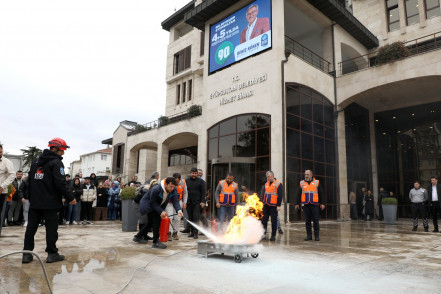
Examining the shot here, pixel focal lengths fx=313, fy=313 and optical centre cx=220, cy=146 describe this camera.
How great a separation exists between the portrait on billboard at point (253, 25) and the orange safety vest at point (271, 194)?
11249mm

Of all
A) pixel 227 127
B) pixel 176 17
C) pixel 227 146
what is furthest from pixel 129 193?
pixel 176 17

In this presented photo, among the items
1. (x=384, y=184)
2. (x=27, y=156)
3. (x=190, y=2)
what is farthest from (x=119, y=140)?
(x=27, y=156)

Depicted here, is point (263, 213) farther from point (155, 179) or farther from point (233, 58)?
point (233, 58)

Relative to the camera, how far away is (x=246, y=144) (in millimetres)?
17281

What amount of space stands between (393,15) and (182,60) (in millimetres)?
17524

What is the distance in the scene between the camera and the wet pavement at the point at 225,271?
3732 mm

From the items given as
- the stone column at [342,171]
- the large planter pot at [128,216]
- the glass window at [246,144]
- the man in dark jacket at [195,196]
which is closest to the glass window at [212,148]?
the glass window at [246,144]

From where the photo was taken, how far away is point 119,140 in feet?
108

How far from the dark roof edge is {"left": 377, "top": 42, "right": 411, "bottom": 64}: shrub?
1721 centimetres

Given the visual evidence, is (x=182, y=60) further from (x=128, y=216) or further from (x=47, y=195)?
(x=47, y=195)

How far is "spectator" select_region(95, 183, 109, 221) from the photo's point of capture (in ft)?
48.3

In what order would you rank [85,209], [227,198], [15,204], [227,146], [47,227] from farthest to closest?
[227,146]
[85,209]
[15,204]
[227,198]
[47,227]

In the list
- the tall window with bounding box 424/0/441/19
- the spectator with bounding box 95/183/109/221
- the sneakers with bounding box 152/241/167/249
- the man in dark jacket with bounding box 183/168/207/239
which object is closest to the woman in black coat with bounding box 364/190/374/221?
the tall window with bounding box 424/0/441/19

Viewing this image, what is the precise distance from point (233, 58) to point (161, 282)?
642 inches
